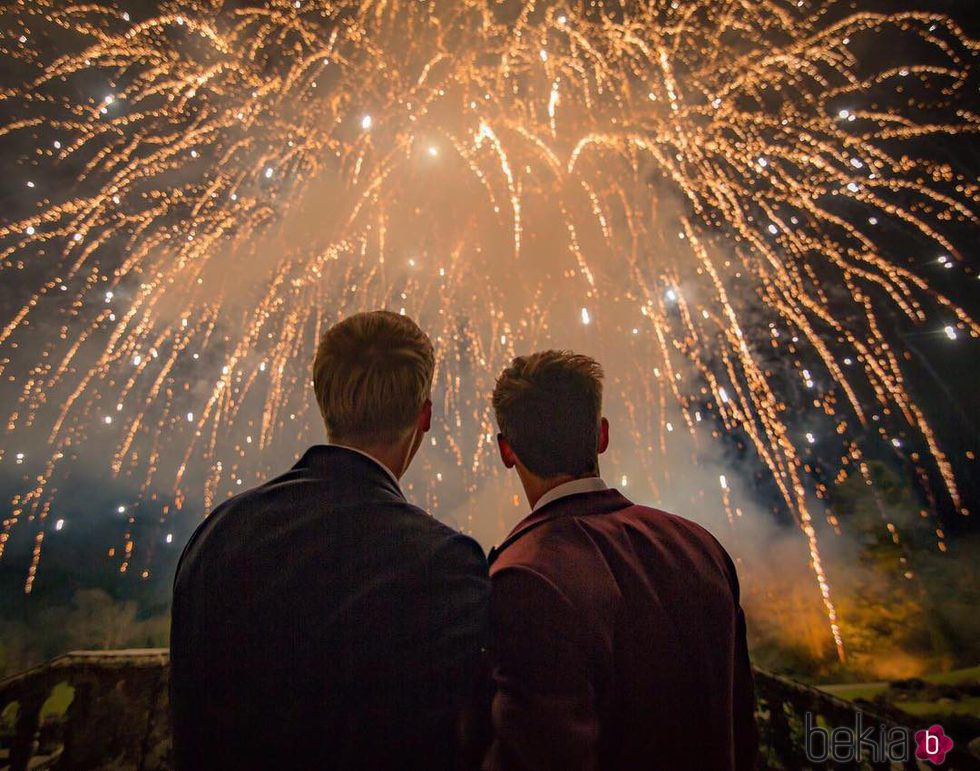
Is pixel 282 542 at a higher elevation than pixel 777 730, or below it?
higher

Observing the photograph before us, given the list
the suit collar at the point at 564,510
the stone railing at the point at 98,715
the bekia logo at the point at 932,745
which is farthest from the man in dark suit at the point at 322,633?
the bekia logo at the point at 932,745

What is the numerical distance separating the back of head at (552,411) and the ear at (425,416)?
332 mm

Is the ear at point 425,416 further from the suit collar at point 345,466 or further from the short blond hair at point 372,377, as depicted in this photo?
the suit collar at point 345,466

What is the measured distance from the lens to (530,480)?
2088mm

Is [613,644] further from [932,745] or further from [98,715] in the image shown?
[932,745]

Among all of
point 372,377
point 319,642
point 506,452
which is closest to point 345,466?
point 372,377

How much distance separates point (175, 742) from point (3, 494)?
368 feet

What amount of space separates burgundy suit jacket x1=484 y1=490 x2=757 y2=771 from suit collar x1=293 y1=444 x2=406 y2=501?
47cm

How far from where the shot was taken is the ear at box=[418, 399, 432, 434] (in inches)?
79.3

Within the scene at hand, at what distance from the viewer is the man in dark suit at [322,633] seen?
52.9 inches

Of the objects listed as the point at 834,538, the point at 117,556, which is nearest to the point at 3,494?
the point at 117,556

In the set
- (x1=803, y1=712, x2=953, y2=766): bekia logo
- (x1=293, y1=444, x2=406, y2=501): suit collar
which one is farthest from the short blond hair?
(x1=803, y1=712, x2=953, y2=766): bekia logo

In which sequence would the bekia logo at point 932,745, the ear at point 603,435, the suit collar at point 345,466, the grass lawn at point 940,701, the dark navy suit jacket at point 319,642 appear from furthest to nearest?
the grass lawn at point 940,701
the bekia logo at point 932,745
the ear at point 603,435
the suit collar at point 345,466
the dark navy suit jacket at point 319,642

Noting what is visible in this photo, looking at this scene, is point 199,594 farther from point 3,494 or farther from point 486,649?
point 3,494
